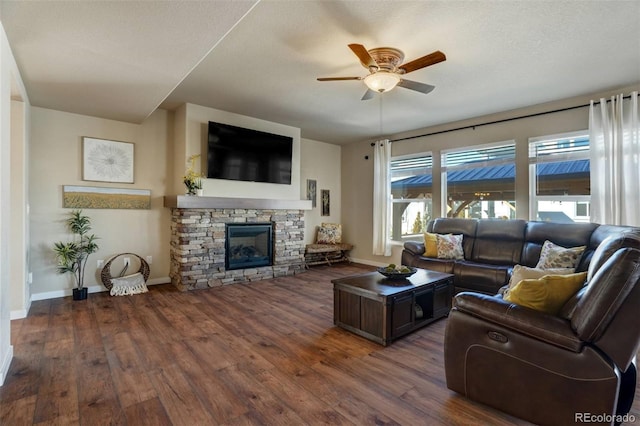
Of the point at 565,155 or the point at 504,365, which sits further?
the point at 565,155

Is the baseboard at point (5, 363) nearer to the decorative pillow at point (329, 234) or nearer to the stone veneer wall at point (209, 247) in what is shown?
the stone veneer wall at point (209, 247)

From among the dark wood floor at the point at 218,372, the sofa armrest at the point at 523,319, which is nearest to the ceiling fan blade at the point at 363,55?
the sofa armrest at the point at 523,319

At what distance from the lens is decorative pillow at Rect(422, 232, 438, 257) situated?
14.3 feet

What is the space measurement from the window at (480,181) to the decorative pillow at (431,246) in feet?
4.06

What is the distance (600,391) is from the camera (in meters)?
1.45

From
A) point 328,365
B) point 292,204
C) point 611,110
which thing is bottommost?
point 328,365

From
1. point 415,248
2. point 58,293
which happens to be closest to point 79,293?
point 58,293

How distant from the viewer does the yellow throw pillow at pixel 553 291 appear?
5.68 ft

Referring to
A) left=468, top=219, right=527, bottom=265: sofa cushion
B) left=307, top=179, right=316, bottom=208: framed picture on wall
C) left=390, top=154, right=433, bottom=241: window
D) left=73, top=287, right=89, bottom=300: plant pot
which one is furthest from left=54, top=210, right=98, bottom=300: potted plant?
left=468, top=219, right=527, bottom=265: sofa cushion

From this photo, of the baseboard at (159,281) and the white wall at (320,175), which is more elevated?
the white wall at (320,175)

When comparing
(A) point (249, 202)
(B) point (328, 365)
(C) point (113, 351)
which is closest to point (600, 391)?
(B) point (328, 365)

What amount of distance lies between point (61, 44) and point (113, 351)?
244cm

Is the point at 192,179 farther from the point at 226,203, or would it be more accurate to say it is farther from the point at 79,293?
the point at 79,293

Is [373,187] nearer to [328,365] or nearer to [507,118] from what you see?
[507,118]
